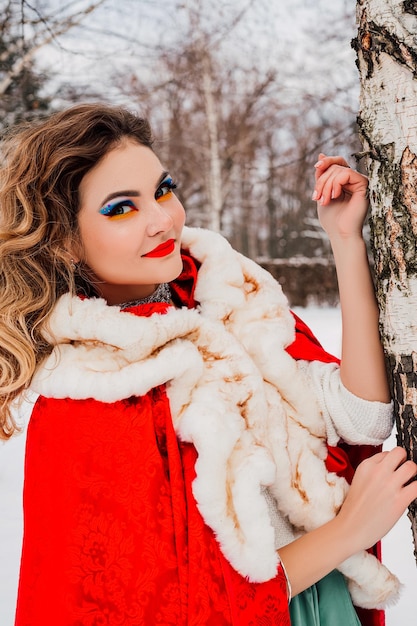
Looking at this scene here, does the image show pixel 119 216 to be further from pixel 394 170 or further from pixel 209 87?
→ pixel 209 87

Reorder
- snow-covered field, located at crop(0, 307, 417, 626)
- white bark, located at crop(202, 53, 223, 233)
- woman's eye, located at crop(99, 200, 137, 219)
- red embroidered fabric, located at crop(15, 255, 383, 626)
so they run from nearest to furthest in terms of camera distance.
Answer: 1. red embroidered fabric, located at crop(15, 255, 383, 626)
2. woman's eye, located at crop(99, 200, 137, 219)
3. snow-covered field, located at crop(0, 307, 417, 626)
4. white bark, located at crop(202, 53, 223, 233)

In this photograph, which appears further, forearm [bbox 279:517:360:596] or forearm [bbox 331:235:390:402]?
forearm [bbox 331:235:390:402]

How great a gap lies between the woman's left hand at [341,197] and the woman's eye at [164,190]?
0.38 meters

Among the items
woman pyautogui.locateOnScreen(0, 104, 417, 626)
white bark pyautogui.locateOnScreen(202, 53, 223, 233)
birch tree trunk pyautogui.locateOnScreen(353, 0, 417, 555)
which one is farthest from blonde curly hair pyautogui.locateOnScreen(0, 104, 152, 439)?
white bark pyautogui.locateOnScreen(202, 53, 223, 233)

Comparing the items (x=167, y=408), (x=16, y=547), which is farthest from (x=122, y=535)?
(x=16, y=547)

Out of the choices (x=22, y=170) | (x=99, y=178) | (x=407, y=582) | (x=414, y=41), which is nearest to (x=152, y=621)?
(x=99, y=178)

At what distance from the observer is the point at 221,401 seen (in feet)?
4.41

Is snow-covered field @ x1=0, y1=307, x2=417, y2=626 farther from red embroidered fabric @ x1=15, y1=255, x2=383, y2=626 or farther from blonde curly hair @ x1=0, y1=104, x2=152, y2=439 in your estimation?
blonde curly hair @ x1=0, y1=104, x2=152, y2=439

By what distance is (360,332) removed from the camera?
1453 mm

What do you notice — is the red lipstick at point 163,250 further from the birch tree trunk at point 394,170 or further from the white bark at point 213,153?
the white bark at point 213,153

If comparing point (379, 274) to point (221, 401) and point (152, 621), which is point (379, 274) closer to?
point (221, 401)

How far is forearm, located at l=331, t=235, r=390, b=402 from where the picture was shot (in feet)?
4.75

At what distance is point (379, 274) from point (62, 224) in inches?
31.4

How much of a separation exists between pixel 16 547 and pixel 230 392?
2.67 m
